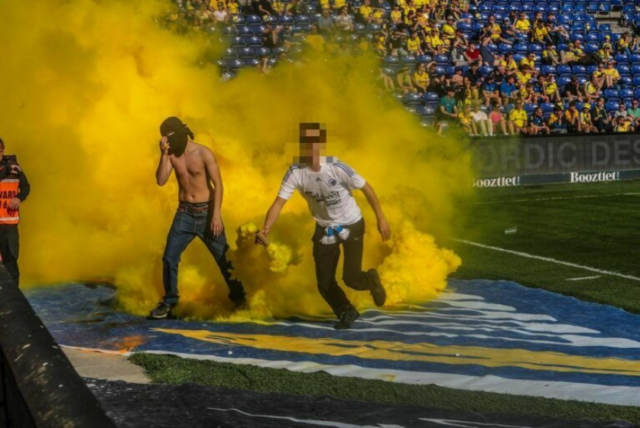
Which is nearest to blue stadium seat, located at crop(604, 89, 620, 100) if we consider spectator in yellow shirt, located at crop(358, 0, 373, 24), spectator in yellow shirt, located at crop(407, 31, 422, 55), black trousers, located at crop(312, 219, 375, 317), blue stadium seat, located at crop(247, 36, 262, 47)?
spectator in yellow shirt, located at crop(407, 31, 422, 55)

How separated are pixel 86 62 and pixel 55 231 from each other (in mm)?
2080

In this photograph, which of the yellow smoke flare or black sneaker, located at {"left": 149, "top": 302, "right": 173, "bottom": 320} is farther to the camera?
the yellow smoke flare

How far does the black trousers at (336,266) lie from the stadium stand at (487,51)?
962cm

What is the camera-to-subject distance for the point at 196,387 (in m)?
6.84

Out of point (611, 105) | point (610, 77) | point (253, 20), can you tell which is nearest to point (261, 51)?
point (253, 20)

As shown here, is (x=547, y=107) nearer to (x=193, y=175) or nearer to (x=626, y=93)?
(x=626, y=93)

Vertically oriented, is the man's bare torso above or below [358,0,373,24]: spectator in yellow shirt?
below

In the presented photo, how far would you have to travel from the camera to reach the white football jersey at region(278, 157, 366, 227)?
8656 mm

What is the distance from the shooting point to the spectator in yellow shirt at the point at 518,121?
23.2 m

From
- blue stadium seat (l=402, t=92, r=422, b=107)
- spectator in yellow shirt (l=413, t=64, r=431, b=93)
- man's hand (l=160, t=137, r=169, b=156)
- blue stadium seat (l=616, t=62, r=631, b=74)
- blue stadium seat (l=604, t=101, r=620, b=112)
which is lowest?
man's hand (l=160, t=137, r=169, b=156)

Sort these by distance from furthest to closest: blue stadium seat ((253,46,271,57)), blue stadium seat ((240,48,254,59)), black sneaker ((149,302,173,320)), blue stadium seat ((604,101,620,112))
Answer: blue stadium seat ((604,101,620,112)), blue stadium seat ((240,48,254,59)), blue stadium seat ((253,46,271,57)), black sneaker ((149,302,173,320))

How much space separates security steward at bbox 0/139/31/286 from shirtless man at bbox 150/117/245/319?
5.32ft

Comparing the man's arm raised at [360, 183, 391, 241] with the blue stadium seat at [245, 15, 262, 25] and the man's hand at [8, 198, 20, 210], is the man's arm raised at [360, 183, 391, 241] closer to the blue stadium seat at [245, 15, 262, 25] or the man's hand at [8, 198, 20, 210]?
the man's hand at [8, 198, 20, 210]

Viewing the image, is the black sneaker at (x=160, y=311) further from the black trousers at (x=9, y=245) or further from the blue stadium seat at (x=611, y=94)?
the blue stadium seat at (x=611, y=94)
